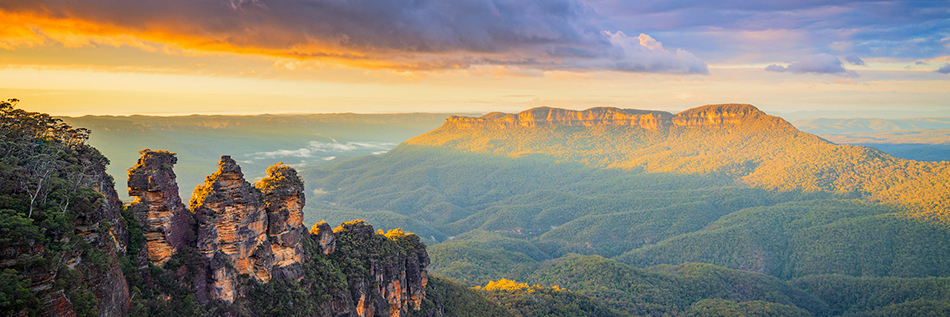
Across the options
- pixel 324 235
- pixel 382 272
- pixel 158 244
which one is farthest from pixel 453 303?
pixel 158 244

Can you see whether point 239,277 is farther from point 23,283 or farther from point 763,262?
point 763,262

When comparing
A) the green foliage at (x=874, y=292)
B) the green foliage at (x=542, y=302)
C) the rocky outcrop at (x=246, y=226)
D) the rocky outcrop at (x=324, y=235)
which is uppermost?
the rocky outcrop at (x=246, y=226)

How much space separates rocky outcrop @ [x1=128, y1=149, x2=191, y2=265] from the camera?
27234 mm

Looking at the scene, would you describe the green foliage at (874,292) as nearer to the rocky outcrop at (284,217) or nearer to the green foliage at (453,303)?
the green foliage at (453,303)

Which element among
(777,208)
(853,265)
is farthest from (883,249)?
(777,208)

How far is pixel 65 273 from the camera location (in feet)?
58.2

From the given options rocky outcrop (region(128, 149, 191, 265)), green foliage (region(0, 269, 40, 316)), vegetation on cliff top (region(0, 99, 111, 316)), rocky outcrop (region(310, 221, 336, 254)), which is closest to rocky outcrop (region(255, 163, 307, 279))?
rocky outcrop (region(310, 221, 336, 254))

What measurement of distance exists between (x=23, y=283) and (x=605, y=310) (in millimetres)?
81193

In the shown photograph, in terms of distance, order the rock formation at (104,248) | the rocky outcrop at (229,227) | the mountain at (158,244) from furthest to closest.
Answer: the rocky outcrop at (229,227) < the rock formation at (104,248) < the mountain at (158,244)

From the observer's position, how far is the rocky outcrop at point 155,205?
27.2 m

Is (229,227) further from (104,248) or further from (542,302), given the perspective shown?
(542,302)

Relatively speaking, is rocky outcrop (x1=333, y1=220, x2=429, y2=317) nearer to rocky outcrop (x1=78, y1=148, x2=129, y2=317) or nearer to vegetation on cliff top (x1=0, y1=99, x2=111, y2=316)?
rocky outcrop (x1=78, y1=148, x2=129, y2=317)

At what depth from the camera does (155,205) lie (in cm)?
2777

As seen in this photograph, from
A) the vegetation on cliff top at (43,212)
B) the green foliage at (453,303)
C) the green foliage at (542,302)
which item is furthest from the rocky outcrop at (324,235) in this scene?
the green foliage at (542,302)
